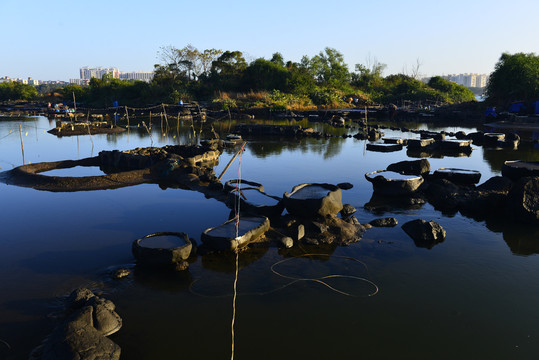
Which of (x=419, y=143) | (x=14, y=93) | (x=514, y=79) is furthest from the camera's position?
(x=14, y=93)

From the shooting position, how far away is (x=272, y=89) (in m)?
59.8

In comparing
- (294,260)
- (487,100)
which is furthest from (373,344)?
(487,100)

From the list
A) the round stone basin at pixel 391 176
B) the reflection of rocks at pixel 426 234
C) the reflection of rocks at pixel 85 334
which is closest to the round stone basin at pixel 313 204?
the reflection of rocks at pixel 426 234

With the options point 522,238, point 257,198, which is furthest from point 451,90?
point 257,198

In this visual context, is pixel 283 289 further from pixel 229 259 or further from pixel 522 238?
pixel 522 238

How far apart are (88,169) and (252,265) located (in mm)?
13016

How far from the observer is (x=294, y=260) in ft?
26.9

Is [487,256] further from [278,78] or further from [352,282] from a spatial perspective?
[278,78]

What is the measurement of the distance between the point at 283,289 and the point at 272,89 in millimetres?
55203

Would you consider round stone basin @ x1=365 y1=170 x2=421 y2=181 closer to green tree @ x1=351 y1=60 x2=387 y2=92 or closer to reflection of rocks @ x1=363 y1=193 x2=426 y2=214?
reflection of rocks @ x1=363 y1=193 x2=426 y2=214

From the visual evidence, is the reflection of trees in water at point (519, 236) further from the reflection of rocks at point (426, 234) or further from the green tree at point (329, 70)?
the green tree at point (329, 70)

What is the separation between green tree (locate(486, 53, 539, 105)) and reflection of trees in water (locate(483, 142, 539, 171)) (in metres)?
17.6

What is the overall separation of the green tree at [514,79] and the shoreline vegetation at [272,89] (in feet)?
0.38

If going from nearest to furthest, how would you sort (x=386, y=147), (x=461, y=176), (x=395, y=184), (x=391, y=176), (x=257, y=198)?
(x=257, y=198), (x=395, y=184), (x=391, y=176), (x=461, y=176), (x=386, y=147)
